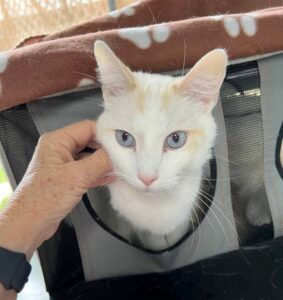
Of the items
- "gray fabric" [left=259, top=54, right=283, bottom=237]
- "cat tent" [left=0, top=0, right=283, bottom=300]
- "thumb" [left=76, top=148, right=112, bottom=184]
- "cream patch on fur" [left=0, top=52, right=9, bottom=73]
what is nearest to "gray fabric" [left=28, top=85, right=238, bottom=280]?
"cat tent" [left=0, top=0, right=283, bottom=300]

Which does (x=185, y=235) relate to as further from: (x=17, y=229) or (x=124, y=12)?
(x=124, y=12)

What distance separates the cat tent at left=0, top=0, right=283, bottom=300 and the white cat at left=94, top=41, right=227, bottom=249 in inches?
3.2

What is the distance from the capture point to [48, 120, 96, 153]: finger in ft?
2.61

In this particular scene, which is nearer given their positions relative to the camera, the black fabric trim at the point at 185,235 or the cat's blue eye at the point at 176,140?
the cat's blue eye at the point at 176,140

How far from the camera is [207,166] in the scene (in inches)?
40.2

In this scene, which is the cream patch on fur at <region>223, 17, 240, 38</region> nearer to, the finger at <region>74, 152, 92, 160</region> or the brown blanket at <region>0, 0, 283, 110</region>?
the brown blanket at <region>0, 0, 283, 110</region>

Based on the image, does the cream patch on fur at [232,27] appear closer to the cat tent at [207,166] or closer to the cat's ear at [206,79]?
the cat tent at [207,166]

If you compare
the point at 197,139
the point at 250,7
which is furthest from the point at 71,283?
→ the point at 250,7

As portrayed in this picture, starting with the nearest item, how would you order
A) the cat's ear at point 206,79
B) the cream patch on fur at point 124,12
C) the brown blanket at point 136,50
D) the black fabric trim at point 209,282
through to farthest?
the cat's ear at point 206,79 → the brown blanket at point 136,50 → the black fabric trim at point 209,282 → the cream patch on fur at point 124,12

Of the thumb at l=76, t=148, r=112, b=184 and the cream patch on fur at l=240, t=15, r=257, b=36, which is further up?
the cream patch on fur at l=240, t=15, r=257, b=36

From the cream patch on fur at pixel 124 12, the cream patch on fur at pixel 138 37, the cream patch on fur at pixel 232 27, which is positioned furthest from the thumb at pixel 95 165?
the cream patch on fur at pixel 124 12

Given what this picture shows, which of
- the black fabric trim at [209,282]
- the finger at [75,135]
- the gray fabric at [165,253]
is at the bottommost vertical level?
the black fabric trim at [209,282]

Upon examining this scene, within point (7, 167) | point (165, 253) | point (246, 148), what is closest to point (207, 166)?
point (246, 148)

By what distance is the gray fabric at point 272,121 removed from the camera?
96 cm
